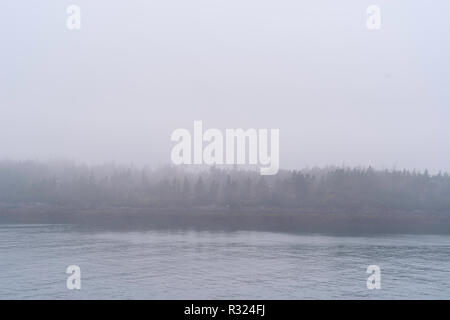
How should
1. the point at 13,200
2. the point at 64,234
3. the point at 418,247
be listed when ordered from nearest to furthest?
the point at 418,247 → the point at 64,234 → the point at 13,200

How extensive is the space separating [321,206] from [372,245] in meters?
61.6

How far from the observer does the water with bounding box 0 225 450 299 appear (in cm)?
2900

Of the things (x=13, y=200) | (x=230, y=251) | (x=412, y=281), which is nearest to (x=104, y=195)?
(x=13, y=200)

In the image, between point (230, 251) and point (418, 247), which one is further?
point (418, 247)

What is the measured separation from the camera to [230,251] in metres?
50.7

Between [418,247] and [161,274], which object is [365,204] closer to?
[418,247]

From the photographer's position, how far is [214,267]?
130 feet

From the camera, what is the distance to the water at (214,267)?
1142 inches

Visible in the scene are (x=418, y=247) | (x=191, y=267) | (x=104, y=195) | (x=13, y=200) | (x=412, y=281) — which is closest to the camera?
(x=412, y=281)

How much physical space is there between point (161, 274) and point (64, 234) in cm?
3517
